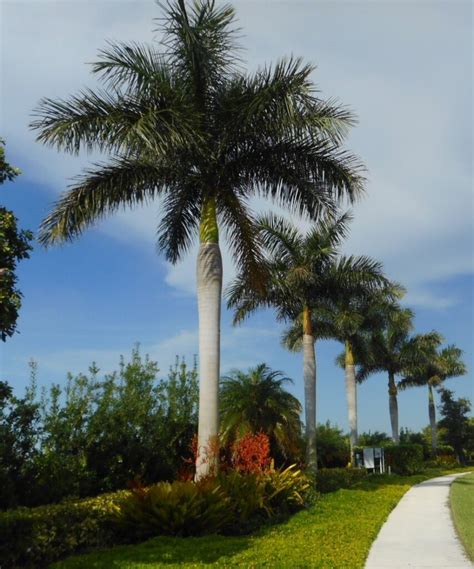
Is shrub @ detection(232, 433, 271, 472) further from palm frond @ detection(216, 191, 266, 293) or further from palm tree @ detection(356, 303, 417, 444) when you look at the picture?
palm tree @ detection(356, 303, 417, 444)

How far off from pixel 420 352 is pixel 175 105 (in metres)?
33.8

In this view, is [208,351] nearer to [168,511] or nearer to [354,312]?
[168,511]

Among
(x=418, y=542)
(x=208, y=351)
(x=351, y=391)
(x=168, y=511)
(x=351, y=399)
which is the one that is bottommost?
(x=418, y=542)

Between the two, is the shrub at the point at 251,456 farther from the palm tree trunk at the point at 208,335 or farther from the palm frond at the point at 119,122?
the palm frond at the point at 119,122

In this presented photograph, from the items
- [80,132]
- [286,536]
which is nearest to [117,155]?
[80,132]

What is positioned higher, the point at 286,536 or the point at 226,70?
the point at 226,70

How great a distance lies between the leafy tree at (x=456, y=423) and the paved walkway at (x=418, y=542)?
38088 mm

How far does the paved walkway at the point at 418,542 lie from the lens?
8.78 m

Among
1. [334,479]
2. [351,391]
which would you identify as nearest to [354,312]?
[351,391]

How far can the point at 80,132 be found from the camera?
42.0ft

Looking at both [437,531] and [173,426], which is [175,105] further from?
[437,531]

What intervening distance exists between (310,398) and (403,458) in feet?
46.1

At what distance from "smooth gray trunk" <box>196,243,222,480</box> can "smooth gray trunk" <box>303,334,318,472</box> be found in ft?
28.7

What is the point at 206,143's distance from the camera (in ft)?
43.8
